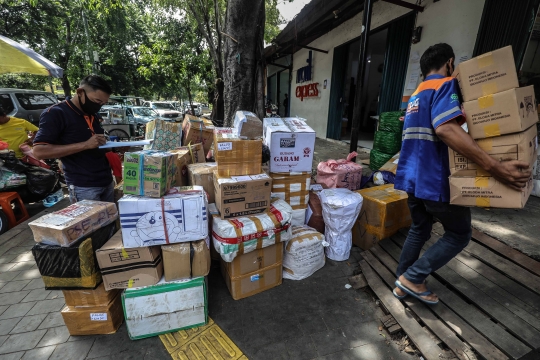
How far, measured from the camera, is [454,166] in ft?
5.24

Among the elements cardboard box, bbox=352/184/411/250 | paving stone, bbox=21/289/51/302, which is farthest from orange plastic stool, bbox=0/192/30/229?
cardboard box, bbox=352/184/411/250

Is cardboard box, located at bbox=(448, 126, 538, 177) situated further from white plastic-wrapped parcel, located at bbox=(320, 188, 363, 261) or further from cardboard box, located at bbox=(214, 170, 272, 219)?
cardboard box, located at bbox=(214, 170, 272, 219)

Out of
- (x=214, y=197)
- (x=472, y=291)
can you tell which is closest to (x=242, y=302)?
(x=214, y=197)

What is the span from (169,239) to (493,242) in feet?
9.52

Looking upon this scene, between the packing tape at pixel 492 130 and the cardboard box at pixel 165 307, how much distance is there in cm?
220

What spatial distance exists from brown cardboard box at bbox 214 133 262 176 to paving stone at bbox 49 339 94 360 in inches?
65.3

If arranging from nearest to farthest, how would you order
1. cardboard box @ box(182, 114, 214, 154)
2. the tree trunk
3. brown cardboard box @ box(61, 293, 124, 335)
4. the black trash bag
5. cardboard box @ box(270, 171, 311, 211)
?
brown cardboard box @ box(61, 293, 124, 335) < cardboard box @ box(270, 171, 311, 211) < cardboard box @ box(182, 114, 214, 154) < the tree trunk < the black trash bag

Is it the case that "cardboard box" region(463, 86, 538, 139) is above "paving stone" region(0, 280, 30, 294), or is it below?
above

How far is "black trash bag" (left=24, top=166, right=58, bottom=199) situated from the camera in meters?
3.75

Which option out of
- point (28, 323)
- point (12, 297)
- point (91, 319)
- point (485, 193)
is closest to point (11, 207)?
point (12, 297)

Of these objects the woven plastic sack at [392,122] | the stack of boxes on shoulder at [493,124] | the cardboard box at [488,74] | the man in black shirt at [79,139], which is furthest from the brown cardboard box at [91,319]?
the woven plastic sack at [392,122]

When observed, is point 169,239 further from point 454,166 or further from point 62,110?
point 454,166

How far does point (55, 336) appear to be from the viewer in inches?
74.9

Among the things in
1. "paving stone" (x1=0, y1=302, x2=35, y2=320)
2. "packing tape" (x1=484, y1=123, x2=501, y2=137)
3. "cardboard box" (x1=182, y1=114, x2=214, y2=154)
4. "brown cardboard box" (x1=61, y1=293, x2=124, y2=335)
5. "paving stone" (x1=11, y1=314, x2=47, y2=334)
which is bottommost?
"paving stone" (x1=0, y1=302, x2=35, y2=320)
